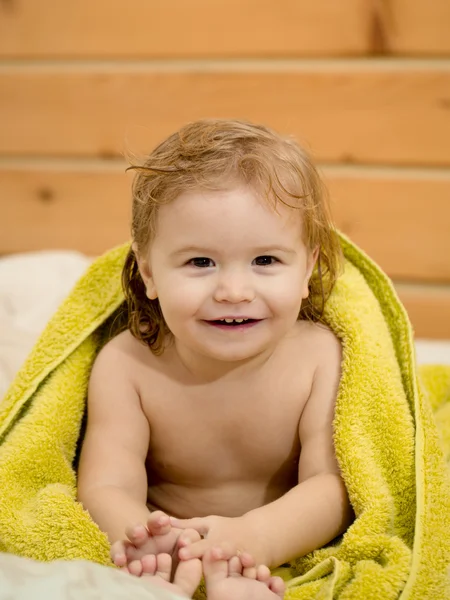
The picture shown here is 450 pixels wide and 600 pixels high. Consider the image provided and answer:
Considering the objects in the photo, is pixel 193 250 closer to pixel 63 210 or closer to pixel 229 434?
pixel 229 434

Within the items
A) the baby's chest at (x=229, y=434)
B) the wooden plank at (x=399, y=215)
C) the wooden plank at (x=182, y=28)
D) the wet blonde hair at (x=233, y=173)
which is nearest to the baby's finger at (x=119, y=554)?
the baby's chest at (x=229, y=434)

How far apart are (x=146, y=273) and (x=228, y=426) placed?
8.7 inches

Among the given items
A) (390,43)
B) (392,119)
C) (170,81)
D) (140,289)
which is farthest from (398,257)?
(140,289)

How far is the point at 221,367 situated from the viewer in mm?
1018

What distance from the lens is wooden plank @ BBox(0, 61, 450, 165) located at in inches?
68.2

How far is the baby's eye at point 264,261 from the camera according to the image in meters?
0.92

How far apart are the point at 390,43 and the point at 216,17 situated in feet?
1.26

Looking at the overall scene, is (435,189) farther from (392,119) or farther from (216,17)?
(216,17)

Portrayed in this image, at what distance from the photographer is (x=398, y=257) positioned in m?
1.83

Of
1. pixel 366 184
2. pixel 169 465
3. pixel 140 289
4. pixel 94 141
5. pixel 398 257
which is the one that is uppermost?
pixel 94 141

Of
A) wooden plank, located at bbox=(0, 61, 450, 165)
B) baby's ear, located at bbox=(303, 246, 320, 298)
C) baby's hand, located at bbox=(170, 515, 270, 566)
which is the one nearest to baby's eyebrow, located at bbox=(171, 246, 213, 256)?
baby's ear, located at bbox=(303, 246, 320, 298)

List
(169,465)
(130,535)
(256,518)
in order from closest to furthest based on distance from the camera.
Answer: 1. (130,535)
2. (256,518)
3. (169,465)

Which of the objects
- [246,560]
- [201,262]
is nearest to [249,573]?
[246,560]

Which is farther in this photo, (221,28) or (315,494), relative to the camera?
(221,28)
